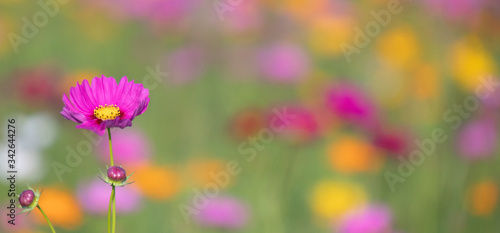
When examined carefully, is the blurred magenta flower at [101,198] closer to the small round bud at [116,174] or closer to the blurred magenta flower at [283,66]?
the blurred magenta flower at [283,66]

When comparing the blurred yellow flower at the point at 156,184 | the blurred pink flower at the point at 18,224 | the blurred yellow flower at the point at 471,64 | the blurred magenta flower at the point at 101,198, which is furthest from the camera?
the blurred yellow flower at the point at 471,64

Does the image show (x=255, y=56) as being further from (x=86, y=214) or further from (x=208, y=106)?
(x=86, y=214)

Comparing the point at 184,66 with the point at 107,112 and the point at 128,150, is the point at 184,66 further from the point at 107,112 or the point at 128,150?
the point at 107,112

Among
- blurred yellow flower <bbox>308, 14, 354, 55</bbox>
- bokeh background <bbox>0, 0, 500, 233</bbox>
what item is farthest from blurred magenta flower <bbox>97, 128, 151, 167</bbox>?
blurred yellow flower <bbox>308, 14, 354, 55</bbox>

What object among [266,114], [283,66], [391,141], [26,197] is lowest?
[26,197]

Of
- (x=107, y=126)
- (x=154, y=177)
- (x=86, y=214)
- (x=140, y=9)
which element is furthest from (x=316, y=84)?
(x=107, y=126)

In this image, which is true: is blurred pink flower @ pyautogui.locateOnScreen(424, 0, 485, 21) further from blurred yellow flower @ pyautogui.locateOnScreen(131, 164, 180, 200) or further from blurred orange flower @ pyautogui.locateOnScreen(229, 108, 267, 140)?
blurred yellow flower @ pyautogui.locateOnScreen(131, 164, 180, 200)

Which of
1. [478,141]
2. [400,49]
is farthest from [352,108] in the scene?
[400,49]

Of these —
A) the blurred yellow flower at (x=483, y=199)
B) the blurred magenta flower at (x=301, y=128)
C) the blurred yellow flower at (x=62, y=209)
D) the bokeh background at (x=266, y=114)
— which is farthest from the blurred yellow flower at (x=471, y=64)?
the blurred yellow flower at (x=62, y=209)
